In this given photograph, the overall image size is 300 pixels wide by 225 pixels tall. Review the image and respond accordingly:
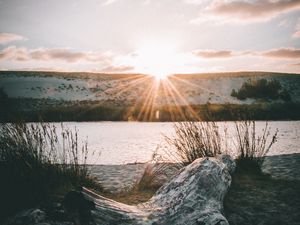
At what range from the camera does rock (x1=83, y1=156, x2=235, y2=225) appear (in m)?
3.33

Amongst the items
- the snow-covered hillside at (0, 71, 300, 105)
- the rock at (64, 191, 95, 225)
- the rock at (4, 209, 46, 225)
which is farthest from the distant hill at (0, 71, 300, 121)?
the rock at (4, 209, 46, 225)

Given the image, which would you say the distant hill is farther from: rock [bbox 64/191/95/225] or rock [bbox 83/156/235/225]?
rock [bbox 64/191/95/225]

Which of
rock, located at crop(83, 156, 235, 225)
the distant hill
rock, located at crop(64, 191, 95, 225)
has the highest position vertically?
the distant hill

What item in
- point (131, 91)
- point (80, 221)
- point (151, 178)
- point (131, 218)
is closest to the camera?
point (80, 221)

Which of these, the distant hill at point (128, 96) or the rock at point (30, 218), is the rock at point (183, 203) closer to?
the rock at point (30, 218)

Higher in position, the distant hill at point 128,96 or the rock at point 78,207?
the distant hill at point 128,96

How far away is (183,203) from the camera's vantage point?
392 centimetres

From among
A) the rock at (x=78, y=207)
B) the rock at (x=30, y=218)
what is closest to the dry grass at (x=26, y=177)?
the rock at (x=30, y=218)

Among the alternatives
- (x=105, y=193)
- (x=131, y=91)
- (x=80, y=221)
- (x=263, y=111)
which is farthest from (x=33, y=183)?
(x=131, y=91)

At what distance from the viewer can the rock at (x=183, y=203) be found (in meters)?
3.33

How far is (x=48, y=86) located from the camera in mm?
53406

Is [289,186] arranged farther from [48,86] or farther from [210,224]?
[48,86]

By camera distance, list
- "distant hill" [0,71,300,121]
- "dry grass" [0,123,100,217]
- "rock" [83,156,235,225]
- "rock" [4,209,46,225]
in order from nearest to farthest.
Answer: "rock" [4,209,46,225], "rock" [83,156,235,225], "dry grass" [0,123,100,217], "distant hill" [0,71,300,121]

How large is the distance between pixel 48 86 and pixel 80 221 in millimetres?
53254
